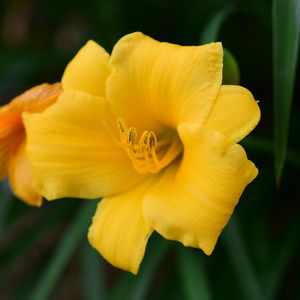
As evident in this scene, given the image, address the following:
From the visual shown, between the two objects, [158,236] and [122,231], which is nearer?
[122,231]

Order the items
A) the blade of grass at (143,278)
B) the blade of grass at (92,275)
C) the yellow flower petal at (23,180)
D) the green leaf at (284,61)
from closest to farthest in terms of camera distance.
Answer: the green leaf at (284,61) < the yellow flower petal at (23,180) < the blade of grass at (143,278) < the blade of grass at (92,275)

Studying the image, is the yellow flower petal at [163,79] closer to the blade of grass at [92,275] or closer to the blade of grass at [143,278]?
the blade of grass at [143,278]

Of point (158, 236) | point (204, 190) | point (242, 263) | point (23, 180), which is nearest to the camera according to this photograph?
point (204, 190)

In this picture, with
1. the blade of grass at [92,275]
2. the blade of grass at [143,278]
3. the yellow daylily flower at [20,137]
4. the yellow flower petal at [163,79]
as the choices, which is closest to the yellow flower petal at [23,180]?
the yellow daylily flower at [20,137]

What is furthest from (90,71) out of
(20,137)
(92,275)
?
(92,275)

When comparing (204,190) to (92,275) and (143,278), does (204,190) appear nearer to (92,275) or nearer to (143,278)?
(143,278)
